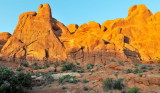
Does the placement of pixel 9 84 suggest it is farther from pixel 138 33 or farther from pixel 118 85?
pixel 138 33

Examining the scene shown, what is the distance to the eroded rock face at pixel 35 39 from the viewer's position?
45.1 meters

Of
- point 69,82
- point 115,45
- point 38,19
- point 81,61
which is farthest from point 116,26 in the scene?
point 69,82

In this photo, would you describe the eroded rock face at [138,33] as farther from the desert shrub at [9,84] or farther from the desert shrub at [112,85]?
the desert shrub at [9,84]

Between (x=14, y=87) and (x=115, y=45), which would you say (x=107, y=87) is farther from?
(x=115, y=45)

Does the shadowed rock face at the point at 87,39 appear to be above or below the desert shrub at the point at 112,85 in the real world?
above

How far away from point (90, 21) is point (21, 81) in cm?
4068

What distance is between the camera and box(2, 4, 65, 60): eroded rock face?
4512 cm

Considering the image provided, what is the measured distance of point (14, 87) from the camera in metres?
14.1

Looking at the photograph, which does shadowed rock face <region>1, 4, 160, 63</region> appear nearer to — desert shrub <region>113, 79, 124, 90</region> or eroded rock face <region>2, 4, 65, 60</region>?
eroded rock face <region>2, 4, 65, 60</region>

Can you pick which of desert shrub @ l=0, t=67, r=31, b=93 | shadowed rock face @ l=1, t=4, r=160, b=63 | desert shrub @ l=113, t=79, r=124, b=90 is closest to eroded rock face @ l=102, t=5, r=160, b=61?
shadowed rock face @ l=1, t=4, r=160, b=63

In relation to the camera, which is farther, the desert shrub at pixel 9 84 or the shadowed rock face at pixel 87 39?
the shadowed rock face at pixel 87 39

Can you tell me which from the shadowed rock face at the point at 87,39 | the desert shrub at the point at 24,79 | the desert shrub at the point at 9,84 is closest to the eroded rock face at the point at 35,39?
the shadowed rock face at the point at 87,39

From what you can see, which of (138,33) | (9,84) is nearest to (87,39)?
(138,33)

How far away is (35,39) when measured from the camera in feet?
155
